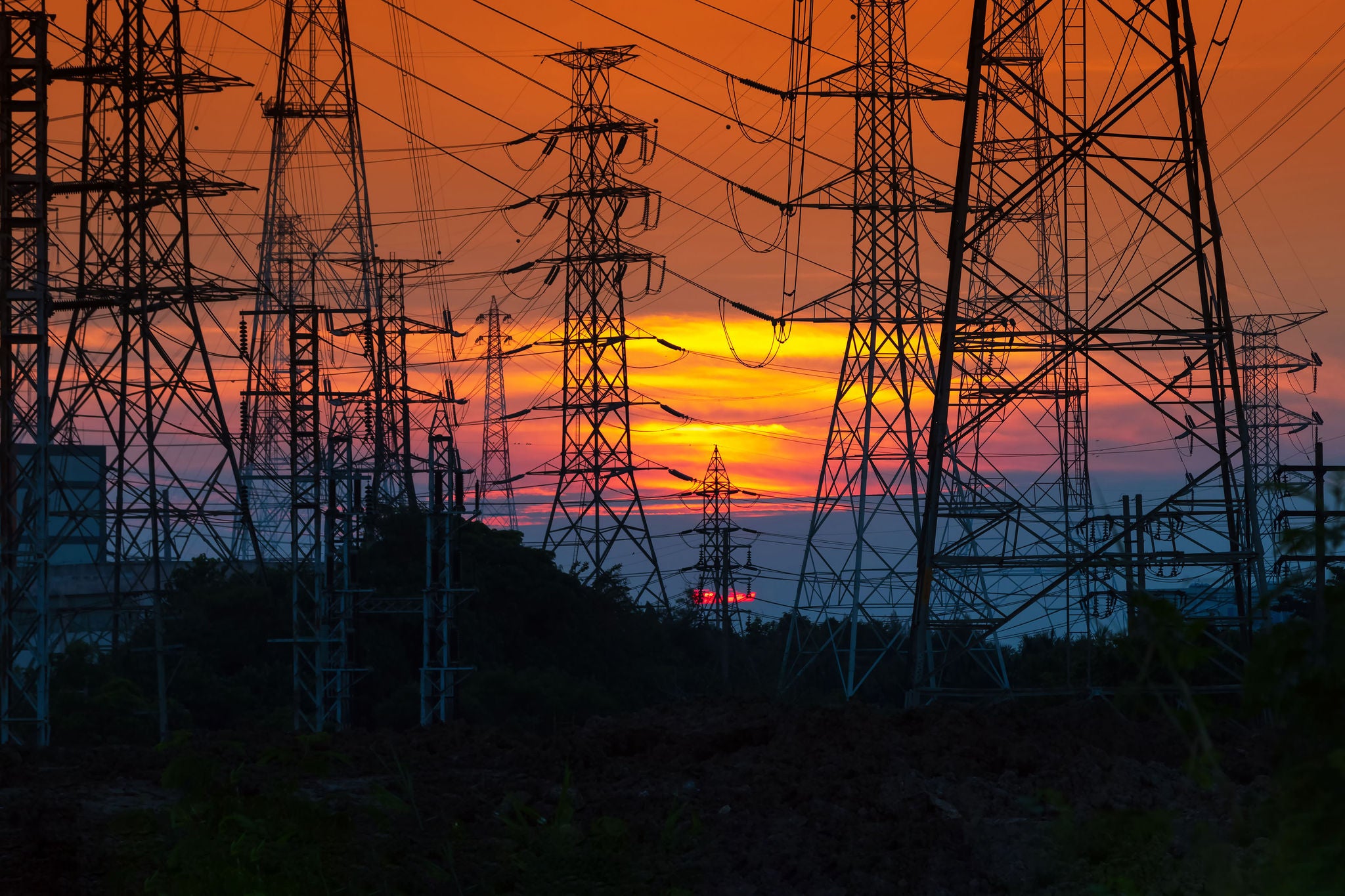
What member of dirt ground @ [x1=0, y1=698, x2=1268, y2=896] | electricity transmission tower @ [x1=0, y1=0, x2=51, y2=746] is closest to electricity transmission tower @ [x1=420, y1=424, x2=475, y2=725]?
electricity transmission tower @ [x1=0, y1=0, x2=51, y2=746]

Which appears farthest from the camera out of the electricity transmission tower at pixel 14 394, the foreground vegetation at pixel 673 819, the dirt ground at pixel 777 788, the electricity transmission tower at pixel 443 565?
the electricity transmission tower at pixel 443 565

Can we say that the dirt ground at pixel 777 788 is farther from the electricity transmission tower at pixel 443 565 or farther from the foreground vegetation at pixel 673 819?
the electricity transmission tower at pixel 443 565

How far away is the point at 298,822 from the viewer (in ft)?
34.2

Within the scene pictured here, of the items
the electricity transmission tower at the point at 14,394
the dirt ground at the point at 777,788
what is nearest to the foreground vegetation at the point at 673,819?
the dirt ground at the point at 777,788

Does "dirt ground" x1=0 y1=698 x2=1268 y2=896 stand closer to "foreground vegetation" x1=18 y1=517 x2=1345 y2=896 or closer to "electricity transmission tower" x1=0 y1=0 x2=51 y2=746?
"foreground vegetation" x1=18 y1=517 x2=1345 y2=896

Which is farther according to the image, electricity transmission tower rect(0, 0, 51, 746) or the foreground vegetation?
electricity transmission tower rect(0, 0, 51, 746)

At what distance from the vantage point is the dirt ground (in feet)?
30.2

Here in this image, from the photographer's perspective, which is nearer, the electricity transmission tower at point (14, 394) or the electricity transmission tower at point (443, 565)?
the electricity transmission tower at point (14, 394)

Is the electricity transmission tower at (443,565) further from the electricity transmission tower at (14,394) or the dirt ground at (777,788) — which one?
the dirt ground at (777,788)

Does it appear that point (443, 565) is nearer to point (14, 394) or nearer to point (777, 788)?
point (14, 394)

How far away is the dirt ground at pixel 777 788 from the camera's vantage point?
30.2ft

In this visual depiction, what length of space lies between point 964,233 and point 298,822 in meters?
10.3

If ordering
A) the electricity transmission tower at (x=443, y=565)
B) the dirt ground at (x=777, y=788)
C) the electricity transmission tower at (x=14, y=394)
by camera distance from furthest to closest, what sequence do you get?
the electricity transmission tower at (x=443, y=565), the electricity transmission tower at (x=14, y=394), the dirt ground at (x=777, y=788)

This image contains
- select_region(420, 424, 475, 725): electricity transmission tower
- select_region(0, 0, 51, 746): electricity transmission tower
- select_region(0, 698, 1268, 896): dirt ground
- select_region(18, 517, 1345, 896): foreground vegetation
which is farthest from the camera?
select_region(420, 424, 475, 725): electricity transmission tower
